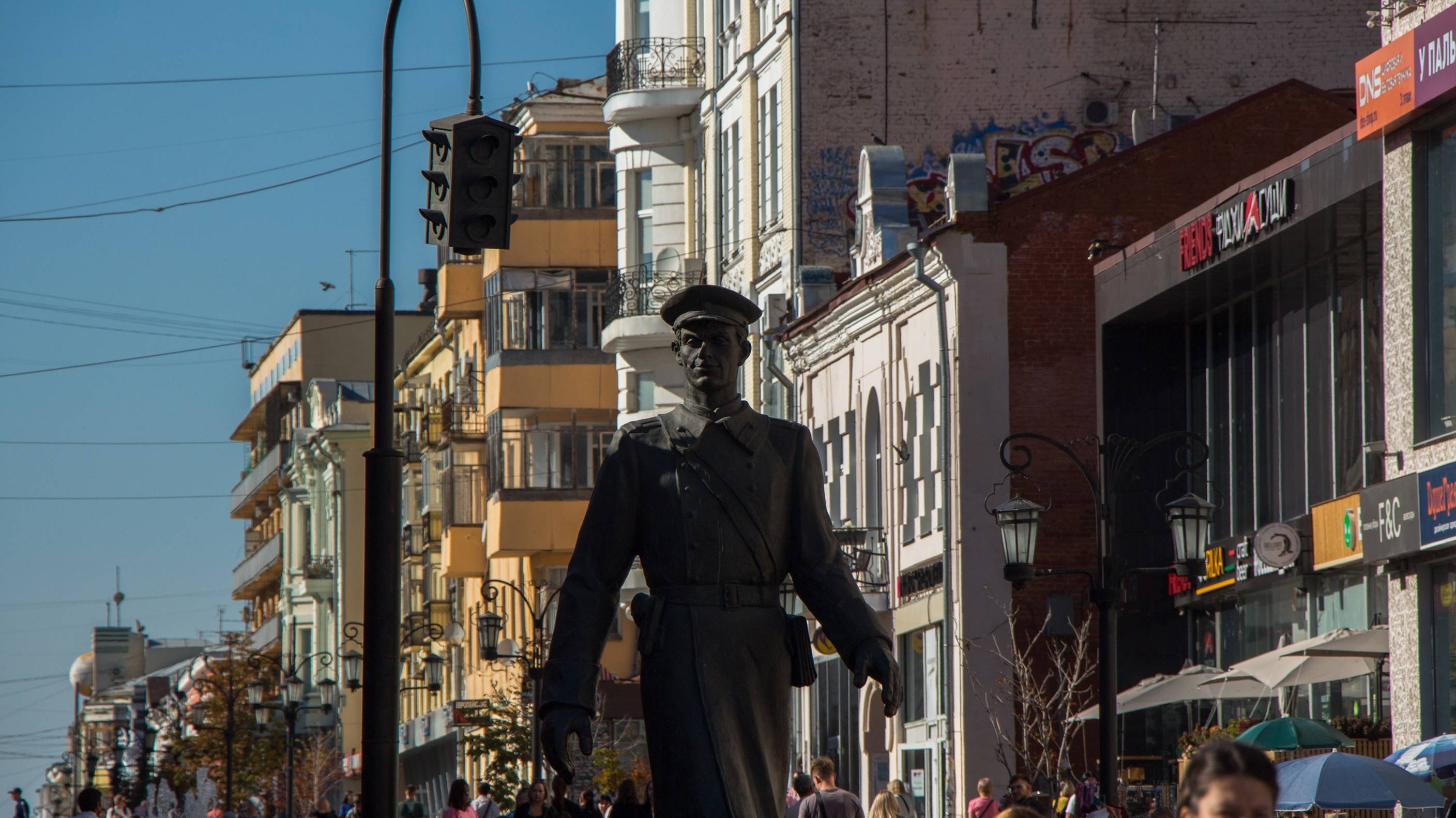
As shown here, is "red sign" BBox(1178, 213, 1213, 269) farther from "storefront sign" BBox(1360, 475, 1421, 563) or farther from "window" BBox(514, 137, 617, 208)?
"window" BBox(514, 137, 617, 208)

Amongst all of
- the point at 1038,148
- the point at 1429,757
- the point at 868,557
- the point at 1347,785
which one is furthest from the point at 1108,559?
the point at 1038,148

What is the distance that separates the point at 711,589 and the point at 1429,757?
36.3ft

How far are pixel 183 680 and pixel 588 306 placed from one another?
7852cm

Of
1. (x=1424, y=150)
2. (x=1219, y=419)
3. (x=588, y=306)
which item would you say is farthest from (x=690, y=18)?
(x=1424, y=150)

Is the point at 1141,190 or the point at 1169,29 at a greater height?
the point at 1169,29

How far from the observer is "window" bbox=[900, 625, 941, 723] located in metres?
35.6

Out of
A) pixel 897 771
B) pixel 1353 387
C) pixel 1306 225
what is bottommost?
pixel 897 771

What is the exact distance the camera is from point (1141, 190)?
3412 centimetres

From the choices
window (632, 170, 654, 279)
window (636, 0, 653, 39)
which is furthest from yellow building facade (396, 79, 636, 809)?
window (636, 0, 653, 39)

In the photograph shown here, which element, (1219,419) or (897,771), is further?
(897,771)

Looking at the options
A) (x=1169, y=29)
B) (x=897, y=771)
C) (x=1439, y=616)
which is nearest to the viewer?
(x=1439, y=616)

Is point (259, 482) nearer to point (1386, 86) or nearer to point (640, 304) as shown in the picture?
point (640, 304)

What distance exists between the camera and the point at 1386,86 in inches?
946

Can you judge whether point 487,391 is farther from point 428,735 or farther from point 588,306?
point 428,735
